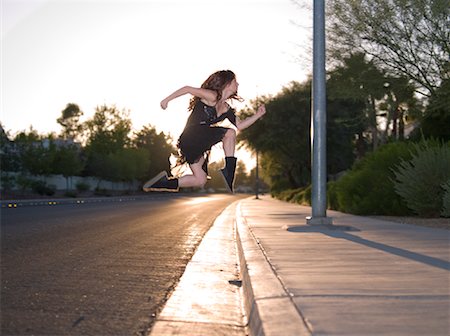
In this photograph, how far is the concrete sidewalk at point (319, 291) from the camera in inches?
181

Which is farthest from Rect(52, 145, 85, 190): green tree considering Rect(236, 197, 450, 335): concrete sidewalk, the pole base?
Rect(236, 197, 450, 335): concrete sidewalk

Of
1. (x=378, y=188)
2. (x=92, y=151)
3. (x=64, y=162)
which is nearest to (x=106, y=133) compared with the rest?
(x=92, y=151)

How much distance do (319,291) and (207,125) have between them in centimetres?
188

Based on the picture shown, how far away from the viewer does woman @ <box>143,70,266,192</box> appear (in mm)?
6188

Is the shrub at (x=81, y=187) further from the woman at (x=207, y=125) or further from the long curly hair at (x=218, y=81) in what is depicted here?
the long curly hair at (x=218, y=81)

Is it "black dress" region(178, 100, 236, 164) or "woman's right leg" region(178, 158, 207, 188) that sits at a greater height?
"black dress" region(178, 100, 236, 164)

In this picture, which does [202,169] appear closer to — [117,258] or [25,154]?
[117,258]

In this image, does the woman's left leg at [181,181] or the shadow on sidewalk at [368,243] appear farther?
the shadow on sidewalk at [368,243]

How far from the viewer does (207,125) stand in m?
6.33

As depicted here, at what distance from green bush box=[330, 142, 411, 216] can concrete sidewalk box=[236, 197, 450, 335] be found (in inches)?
340

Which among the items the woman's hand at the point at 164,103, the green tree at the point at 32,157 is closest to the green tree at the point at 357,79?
the woman's hand at the point at 164,103

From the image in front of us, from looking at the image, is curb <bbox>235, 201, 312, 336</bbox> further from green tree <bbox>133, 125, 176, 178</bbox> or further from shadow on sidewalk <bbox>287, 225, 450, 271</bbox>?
green tree <bbox>133, 125, 176, 178</bbox>

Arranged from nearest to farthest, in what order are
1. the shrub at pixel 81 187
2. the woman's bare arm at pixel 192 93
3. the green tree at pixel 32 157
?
the woman's bare arm at pixel 192 93 → the green tree at pixel 32 157 → the shrub at pixel 81 187

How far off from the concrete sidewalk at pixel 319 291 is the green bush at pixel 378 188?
8717 mm
